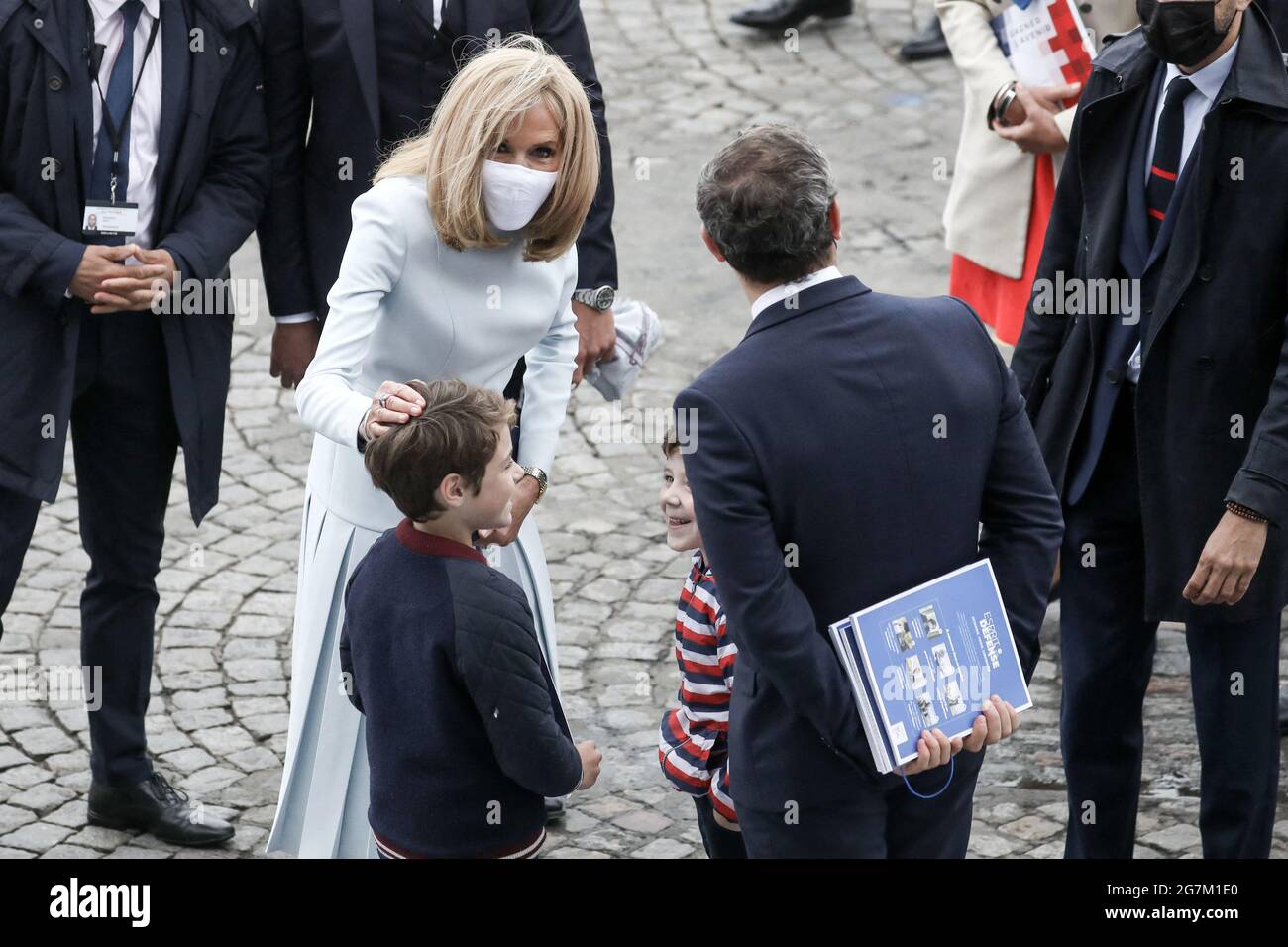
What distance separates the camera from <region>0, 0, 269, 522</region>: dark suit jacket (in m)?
4.42

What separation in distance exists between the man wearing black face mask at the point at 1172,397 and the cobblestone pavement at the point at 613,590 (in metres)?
0.66

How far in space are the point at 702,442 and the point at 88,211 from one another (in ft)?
6.87

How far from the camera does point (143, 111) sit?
455 centimetres

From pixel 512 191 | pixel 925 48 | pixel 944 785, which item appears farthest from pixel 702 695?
pixel 925 48

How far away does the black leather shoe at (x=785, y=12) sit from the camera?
11.3m

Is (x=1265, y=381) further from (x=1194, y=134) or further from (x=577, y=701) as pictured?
(x=577, y=701)

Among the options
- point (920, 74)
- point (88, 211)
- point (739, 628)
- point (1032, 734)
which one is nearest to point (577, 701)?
point (1032, 734)

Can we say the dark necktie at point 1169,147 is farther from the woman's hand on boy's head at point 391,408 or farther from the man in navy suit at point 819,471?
the woman's hand on boy's head at point 391,408

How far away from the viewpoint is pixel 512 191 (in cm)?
404

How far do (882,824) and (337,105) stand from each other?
2446 mm

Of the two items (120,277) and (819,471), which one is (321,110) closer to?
(120,277)

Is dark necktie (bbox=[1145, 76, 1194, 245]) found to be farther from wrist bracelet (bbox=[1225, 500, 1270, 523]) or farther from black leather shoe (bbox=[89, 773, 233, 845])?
black leather shoe (bbox=[89, 773, 233, 845])

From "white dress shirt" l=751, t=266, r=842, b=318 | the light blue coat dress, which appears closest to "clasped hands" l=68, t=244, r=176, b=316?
the light blue coat dress

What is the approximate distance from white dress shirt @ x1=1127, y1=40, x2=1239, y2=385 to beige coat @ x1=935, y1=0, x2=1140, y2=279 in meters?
1.52
